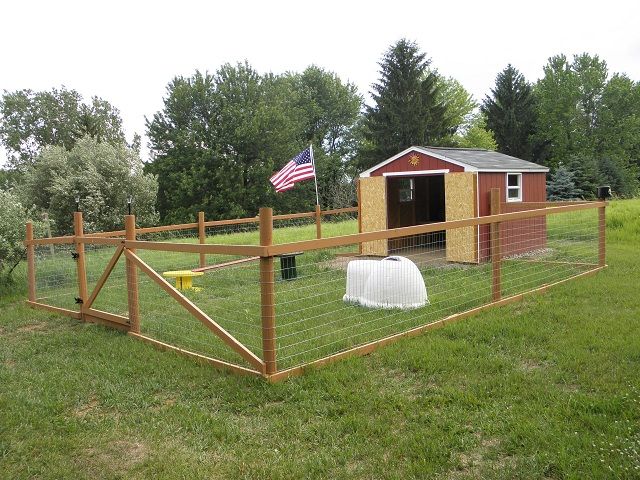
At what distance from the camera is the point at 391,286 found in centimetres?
707

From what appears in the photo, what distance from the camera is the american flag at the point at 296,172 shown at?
13.8m

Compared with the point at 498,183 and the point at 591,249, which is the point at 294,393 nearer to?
the point at 498,183

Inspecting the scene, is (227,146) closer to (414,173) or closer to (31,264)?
(414,173)

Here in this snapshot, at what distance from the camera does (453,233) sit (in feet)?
38.4

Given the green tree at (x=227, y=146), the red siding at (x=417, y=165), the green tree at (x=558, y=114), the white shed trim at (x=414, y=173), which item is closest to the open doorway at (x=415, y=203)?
the red siding at (x=417, y=165)

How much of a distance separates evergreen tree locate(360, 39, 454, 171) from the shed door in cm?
2889

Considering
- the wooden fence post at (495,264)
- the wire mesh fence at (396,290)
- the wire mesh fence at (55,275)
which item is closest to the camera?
the wire mesh fence at (396,290)

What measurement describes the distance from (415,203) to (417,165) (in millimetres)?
2659

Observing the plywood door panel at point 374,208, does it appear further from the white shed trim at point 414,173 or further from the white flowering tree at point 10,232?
the white flowering tree at point 10,232

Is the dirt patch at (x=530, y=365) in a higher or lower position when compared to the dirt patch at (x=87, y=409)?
higher

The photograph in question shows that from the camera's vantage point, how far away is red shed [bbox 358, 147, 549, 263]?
11.4 meters

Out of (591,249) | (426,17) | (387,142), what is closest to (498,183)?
(591,249)

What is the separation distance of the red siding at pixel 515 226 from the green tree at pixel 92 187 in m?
14.7

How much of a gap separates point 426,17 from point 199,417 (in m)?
9.48
